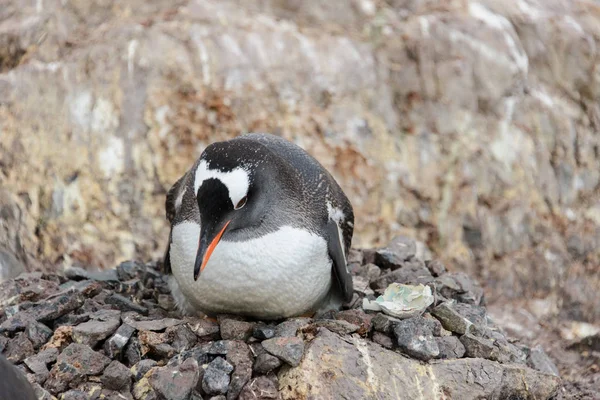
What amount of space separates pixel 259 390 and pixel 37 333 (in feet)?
4.49

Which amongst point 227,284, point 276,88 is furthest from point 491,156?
point 227,284

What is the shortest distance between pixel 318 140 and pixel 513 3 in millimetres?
3618

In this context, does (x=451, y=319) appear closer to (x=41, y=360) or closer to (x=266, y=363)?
(x=266, y=363)

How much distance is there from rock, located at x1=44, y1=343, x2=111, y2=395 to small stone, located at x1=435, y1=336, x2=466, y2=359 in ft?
6.30

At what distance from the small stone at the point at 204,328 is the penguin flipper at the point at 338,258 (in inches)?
32.3

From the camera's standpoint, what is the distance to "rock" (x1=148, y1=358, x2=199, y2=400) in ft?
12.4

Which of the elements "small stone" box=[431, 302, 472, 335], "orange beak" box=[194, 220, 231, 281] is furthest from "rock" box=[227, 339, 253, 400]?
"small stone" box=[431, 302, 472, 335]

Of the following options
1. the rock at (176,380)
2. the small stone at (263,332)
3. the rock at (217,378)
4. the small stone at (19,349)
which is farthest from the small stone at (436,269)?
the small stone at (19,349)

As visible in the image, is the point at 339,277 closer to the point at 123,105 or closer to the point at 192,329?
the point at 192,329

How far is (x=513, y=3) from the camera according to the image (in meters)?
10.2

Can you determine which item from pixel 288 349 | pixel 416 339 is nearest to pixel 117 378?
pixel 288 349

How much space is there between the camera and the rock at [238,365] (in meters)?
3.87

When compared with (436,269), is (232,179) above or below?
above

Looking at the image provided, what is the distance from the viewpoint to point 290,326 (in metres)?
4.23
